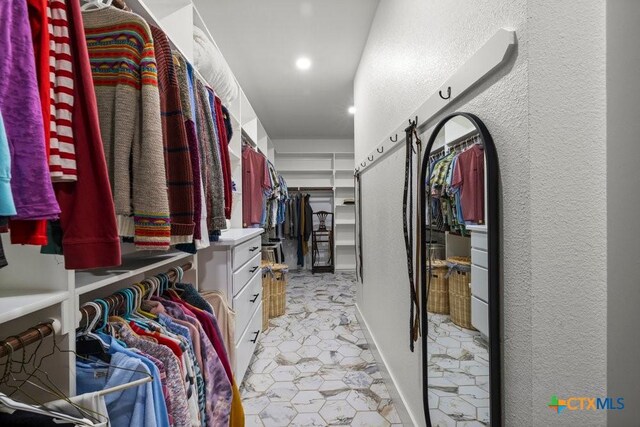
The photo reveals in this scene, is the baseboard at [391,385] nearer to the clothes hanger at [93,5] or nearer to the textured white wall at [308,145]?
the clothes hanger at [93,5]

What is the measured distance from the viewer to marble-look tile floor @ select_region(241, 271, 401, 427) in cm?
169

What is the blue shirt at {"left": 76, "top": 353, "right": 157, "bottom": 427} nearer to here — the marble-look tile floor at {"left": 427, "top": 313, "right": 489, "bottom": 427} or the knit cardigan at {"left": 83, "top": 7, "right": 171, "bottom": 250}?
the knit cardigan at {"left": 83, "top": 7, "right": 171, "bottom": 250}

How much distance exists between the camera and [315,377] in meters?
2.08

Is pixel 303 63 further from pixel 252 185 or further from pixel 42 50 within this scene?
pixel 42 50

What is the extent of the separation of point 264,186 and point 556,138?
290 cm

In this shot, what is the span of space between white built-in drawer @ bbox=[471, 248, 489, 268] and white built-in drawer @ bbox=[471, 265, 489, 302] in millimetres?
13

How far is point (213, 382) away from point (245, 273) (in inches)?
34.4

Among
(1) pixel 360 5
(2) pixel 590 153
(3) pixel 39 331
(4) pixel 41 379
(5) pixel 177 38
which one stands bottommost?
(4) pixel 41 379

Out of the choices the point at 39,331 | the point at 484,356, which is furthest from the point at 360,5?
the point at 39,331

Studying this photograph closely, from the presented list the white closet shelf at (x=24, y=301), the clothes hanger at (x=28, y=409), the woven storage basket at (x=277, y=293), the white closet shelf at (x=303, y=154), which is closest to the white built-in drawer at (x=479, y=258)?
the clothes hanger at (x=28, y=409)

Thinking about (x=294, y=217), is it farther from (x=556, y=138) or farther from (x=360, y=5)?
(x=556, y=138)

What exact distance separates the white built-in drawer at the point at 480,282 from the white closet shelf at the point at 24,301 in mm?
1072

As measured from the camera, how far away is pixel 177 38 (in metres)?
1.42

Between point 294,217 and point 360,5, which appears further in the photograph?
point 294,217
